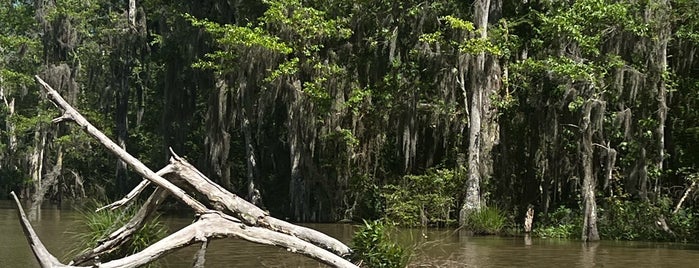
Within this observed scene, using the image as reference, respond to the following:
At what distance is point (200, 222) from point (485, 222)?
13909mm

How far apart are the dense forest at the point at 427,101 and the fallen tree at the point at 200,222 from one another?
12.2 metres

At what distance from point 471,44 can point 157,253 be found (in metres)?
15.3

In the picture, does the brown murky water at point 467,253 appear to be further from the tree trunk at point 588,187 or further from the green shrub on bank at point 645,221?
the green shrub on bank at point 645,221

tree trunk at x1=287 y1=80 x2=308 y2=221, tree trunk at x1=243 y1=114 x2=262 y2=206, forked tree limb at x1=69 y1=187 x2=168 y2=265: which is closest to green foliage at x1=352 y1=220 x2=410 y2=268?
forked tree limb at x1=69 y1=187 x2=168 y2=265

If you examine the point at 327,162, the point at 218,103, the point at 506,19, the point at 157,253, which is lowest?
the point at 157,253

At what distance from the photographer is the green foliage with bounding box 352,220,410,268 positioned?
10.2 meters

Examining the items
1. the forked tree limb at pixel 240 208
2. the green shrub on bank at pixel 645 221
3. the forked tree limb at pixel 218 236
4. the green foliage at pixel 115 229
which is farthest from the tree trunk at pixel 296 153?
the forked tree limb at pixel 218 236

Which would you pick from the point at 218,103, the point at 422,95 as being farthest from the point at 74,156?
the point at 422,95

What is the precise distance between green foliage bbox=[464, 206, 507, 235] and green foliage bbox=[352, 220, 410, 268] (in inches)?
490

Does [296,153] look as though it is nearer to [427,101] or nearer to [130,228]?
[427,101]

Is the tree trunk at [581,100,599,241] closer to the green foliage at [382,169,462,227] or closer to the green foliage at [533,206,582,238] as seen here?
the green foliage at [533,206,582,238]

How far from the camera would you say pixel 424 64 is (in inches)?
1016

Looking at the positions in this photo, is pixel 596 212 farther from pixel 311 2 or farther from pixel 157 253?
pixel 157 253

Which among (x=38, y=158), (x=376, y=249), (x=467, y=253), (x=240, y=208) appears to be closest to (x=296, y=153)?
(x=467, y=253)
